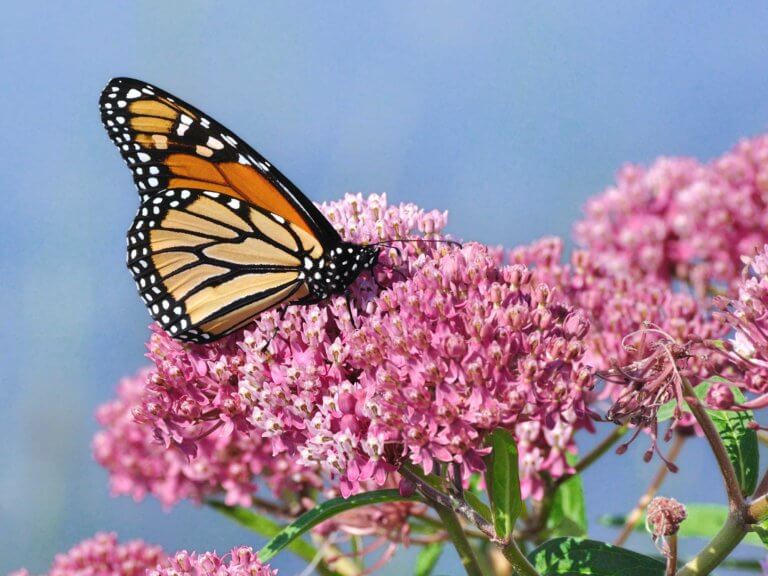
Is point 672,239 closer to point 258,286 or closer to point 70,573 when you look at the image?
point 258,286

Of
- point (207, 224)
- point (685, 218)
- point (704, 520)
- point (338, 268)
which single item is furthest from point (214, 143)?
point (685, 218)

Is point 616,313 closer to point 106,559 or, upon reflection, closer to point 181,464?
point 181,464

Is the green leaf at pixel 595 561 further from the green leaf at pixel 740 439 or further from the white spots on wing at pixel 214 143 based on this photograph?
the white spots on wing at pixel 214 143

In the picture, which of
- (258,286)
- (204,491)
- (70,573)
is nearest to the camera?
(258,286)

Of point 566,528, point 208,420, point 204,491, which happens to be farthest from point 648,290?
point 204,491

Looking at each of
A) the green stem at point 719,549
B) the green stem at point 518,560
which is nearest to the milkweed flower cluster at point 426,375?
the green stem at point 518,560

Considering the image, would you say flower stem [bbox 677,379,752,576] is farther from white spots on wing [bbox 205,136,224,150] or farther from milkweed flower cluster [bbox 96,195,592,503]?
white spots on wing [bbox 205,136,224,150]
